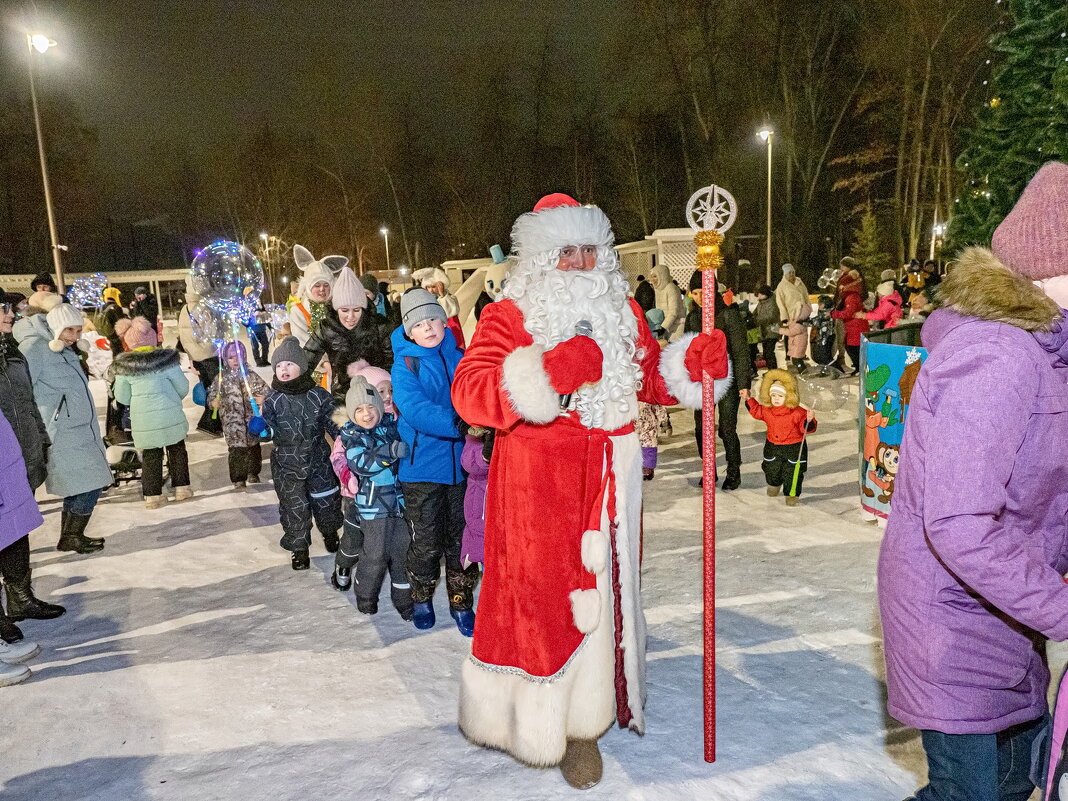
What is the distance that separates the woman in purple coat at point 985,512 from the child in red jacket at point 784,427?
14.0ft

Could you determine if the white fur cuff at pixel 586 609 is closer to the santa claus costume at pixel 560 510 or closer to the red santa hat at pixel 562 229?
the santa claus costume at pixel 560 510

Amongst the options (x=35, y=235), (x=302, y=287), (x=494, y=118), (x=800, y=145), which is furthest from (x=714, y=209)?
(x=35, y=235)

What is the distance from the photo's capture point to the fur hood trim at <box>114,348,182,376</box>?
255 inches

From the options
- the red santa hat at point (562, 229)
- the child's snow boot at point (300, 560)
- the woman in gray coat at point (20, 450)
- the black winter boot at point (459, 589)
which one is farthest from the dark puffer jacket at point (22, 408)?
the red santa hat at point (562, 229)

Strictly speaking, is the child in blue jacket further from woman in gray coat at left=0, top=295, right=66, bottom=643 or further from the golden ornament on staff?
woman in gray coat at left=0, top=295, right=66, bottom=643

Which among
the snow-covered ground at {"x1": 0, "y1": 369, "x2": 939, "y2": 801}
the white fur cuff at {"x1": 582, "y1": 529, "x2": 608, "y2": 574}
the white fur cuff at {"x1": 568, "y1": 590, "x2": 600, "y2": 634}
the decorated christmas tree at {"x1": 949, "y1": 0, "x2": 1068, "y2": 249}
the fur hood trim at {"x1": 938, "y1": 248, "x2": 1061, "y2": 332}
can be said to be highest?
the decorated christmas tree at {"x1": 949, "y1": 0, "x2": 1068, "y2": 249}

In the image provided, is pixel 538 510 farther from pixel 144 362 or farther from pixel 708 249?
pixel 144 362

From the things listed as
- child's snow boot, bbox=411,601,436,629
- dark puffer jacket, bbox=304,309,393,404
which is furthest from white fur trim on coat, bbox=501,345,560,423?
dark puffer jacket, bbox=304,309,393,404

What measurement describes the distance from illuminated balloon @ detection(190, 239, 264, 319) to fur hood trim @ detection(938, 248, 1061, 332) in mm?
7893

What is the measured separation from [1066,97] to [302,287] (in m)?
6.84

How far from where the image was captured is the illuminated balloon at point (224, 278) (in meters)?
8.31

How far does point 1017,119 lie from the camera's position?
737 cm

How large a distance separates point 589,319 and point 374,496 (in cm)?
211

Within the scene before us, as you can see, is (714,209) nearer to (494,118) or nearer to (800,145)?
(800,145)
